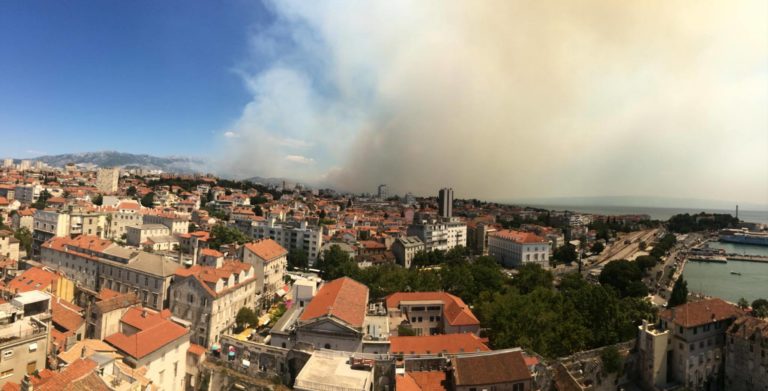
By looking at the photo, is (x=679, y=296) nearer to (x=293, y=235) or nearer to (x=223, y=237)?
(x=293, y=235)

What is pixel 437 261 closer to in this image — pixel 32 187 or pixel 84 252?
pixel 84 252

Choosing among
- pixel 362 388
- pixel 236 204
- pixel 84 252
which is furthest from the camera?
pixel 236 204

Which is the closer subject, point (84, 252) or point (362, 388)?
point (362, 388)

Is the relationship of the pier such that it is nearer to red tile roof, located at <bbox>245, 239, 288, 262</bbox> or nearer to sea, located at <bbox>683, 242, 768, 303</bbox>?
sea, located at <bbox>683, 242, 768, 303</bbox>

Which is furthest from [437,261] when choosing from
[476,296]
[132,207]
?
[132,207]

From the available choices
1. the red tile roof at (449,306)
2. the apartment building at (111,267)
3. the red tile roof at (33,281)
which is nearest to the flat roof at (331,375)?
the red tile roof at (449,306)

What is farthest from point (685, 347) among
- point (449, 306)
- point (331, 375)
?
point (331, 375)

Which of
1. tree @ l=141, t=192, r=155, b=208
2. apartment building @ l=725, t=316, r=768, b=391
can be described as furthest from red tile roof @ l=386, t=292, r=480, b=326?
tree @ l=141, t=192, r=155, b=208
